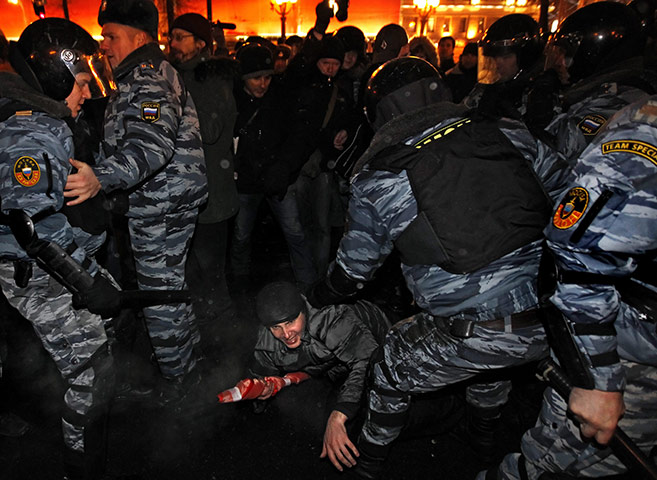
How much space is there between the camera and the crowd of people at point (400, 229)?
127cm

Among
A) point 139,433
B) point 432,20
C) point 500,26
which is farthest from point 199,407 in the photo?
point 432,20

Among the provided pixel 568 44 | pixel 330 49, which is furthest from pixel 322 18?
pixel 568 44

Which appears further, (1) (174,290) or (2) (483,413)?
(1) (174,290)

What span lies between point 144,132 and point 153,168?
0.19 m

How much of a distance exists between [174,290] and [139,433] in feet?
3.08

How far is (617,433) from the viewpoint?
4.60 feet

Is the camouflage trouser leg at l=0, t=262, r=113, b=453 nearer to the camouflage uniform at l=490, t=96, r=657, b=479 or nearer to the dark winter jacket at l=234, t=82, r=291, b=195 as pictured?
the dark winter jacket at l=234, t=82, r=291, b=195

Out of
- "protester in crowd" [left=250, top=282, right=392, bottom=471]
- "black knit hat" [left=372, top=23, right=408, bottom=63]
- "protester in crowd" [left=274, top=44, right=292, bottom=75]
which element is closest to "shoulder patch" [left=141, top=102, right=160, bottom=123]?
"protester in crowd" [left=250, top=282, right=392, bottom=471]

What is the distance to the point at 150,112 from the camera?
2.18 meters

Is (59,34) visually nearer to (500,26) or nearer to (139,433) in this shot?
(139,433)

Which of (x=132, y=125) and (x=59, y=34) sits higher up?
(x=59, y=34)

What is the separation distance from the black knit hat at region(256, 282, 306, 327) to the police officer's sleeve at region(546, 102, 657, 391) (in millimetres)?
1398

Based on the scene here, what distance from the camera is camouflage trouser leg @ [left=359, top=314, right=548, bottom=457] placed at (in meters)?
1.71

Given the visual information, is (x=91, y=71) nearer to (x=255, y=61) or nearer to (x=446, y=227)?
(x=255, y=61)
